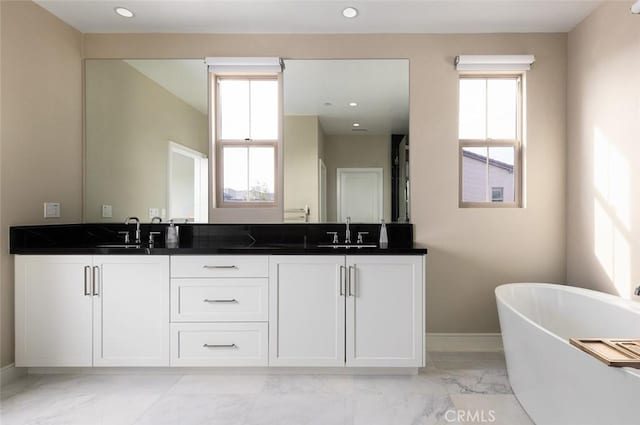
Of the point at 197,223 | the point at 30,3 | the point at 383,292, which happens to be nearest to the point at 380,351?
the point at 383,292

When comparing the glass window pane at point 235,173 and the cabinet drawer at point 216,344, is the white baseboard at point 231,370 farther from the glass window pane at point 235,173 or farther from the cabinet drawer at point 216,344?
the glass window pane at point 235,173

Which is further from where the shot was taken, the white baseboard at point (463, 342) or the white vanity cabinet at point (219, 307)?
the white baseboard at point (463, 342)

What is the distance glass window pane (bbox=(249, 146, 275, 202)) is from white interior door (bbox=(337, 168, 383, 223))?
0.54m

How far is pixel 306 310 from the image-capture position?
2449mm

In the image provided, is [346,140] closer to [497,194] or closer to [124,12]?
[497,194]

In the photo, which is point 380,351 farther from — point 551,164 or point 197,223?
point 551,164

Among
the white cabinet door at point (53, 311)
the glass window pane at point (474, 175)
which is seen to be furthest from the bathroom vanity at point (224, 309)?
the glass window pane at point (474, 175)

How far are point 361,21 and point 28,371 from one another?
3.36m

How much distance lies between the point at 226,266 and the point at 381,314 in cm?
105

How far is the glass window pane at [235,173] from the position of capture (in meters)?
3.02

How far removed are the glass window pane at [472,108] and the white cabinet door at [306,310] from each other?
62.5 inches

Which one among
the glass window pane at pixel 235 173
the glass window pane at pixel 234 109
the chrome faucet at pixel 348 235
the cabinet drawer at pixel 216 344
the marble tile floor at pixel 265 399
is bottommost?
the marble tile floor at pixel 265 399

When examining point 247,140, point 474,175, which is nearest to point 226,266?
point 247,140

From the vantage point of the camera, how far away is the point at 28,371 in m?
2.53
